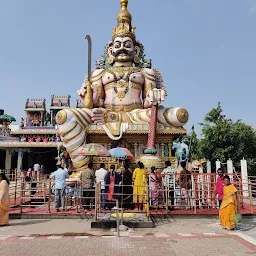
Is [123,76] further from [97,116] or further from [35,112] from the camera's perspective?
[35,112]

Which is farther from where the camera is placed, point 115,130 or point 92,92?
point 92,92

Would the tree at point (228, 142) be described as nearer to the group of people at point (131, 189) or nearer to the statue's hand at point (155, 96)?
the statue's hand at point (155, 96)

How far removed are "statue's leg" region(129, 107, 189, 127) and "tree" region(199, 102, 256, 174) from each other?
18.1 feet

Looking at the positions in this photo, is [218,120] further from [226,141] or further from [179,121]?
[179,121]

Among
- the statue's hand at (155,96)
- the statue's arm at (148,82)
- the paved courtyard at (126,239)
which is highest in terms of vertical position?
the statue's arm at (148,82)

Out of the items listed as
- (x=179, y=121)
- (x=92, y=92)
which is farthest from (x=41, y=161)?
(x=179, y=121)

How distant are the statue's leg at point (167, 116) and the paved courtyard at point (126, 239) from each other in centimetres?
697

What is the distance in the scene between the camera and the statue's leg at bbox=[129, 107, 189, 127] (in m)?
13.3

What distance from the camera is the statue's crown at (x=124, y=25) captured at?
1530 cm

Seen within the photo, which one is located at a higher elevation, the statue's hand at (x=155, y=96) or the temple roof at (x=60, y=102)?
the temple roof at (x=60, y=102)

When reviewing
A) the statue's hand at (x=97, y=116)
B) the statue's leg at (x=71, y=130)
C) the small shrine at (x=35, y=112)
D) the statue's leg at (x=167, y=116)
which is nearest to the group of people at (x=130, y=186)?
the statue's leg at (x=71, y=130)

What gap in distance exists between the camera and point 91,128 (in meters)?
13.3

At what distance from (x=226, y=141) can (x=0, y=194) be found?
1450 centimetres

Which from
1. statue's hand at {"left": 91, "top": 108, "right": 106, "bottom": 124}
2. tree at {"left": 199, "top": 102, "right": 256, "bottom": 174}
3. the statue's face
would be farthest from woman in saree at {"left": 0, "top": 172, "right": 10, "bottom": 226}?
tree at {"left": 199, "top": 102, "right": 256, "bottom": 174}
